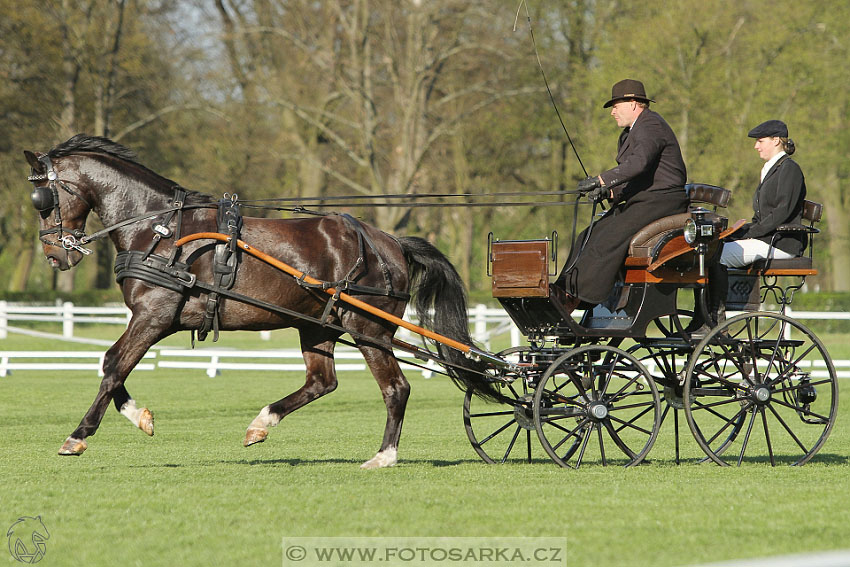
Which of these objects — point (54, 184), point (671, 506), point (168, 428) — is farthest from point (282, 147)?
point (671, 506)

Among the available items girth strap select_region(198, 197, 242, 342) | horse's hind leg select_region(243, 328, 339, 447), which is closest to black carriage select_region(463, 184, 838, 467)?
horse's hind leg select_region(243, 328, 339, 447)

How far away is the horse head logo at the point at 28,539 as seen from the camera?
4916 mm

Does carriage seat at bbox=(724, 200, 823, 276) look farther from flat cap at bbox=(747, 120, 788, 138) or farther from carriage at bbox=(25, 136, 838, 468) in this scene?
flat cap at bbox=(747, 120, 788, 138)

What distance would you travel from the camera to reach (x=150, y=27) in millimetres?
31828

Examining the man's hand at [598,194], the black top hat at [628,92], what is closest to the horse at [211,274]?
the man's hand at [598,194]

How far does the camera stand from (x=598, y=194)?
7559 millimetres

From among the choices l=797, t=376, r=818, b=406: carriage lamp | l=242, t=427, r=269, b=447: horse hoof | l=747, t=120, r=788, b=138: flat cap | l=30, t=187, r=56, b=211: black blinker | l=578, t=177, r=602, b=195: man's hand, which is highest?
l=747, t=120, r=788, b=138: flat cap

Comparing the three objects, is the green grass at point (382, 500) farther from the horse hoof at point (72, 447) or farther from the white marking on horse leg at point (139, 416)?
the white marking on horse leg at point (139, 416)

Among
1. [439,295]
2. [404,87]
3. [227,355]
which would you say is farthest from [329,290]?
[404,87]

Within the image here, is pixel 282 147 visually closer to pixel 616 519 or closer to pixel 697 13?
pixel 697 13

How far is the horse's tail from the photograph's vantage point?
8.34m

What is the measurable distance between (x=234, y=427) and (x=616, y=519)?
252 inches

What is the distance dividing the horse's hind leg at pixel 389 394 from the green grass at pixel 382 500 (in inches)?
6.0

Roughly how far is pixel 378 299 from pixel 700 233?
7.59 feet
